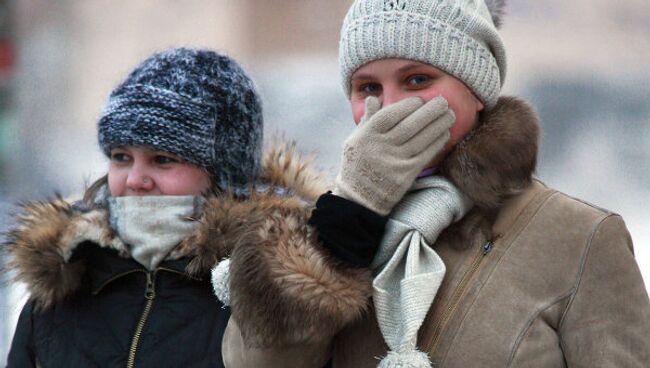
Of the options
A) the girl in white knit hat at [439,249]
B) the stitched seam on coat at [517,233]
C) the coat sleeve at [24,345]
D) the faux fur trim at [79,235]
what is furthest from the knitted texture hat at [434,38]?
the coat sleeve at [24,345]

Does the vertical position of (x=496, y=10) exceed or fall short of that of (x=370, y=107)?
it exceeds it

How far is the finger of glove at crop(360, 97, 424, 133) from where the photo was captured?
187cm

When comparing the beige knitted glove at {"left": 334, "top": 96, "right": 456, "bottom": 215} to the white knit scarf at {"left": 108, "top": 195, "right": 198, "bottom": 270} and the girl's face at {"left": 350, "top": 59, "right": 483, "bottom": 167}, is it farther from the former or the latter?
the white knit scarf at {"left": 108, "top": 195, "right": 198, "bottom": 270}

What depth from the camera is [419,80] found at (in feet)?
6.39

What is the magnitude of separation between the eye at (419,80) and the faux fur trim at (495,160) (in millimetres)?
140

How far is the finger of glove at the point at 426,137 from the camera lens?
1874mm

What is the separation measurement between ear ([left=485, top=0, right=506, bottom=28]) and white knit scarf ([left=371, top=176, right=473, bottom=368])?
0.41 meters

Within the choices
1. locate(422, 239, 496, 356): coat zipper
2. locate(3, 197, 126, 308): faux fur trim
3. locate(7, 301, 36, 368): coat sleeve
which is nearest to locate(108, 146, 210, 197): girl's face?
locate(3, 197, 126, 308): faux fur trim

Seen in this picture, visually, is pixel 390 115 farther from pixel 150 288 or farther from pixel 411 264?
pixel 150 288

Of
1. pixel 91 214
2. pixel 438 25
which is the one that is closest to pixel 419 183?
pixel 438 25

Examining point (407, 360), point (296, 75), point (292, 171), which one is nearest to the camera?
point (407, 360)

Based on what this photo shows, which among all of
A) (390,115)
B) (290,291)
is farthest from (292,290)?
(390,115)

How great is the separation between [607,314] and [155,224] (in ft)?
3.43

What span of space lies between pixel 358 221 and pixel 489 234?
27 centimetres
